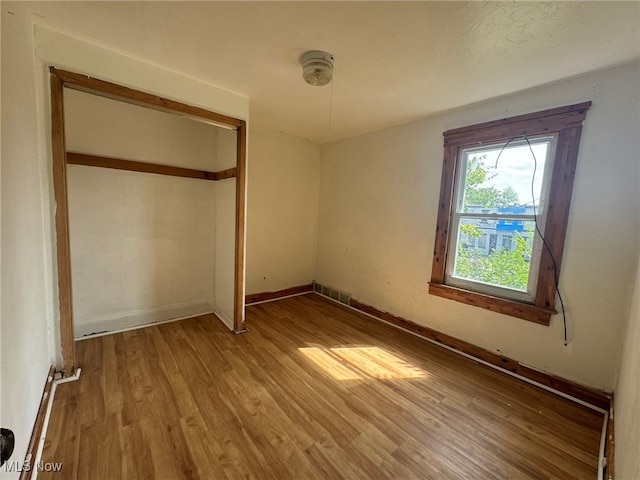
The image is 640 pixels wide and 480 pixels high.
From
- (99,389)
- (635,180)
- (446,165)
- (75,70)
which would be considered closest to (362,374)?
(99,389)

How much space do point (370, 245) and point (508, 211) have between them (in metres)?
1.57

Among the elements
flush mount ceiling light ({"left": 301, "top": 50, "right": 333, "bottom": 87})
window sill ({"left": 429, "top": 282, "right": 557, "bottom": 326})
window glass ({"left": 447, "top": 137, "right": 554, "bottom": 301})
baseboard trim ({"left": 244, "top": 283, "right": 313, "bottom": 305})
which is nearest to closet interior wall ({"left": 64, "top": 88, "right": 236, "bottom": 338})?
baseboard trim ({"left": 244, "top": 283, "right": 313, "bottom": 305})

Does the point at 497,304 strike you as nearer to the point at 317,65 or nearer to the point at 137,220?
the point at 317,65

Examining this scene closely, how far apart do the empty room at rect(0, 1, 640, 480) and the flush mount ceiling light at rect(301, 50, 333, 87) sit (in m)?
0.02

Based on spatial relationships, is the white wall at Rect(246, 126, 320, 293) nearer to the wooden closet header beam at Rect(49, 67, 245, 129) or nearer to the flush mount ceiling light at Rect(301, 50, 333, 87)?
the wooden closet header beam at Rect(49, 67, 245, 129)

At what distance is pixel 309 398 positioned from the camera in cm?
187

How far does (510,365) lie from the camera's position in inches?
89.6

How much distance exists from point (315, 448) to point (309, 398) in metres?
0.41

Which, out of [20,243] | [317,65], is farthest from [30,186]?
[317,65]

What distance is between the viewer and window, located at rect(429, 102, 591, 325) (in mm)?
2021

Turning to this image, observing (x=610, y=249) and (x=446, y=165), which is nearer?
(x=610, y=249)

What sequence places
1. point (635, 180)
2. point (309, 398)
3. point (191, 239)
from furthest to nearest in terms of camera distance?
point (191, 239), point (309, 398), point (635, 180)

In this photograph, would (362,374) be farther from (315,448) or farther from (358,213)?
(358,213)

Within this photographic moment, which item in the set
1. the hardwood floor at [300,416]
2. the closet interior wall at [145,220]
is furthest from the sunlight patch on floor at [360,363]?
the closet interior wall at [145,220]
